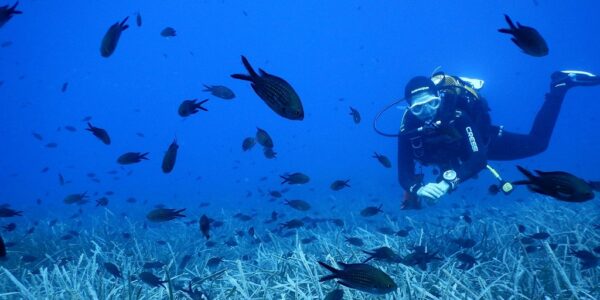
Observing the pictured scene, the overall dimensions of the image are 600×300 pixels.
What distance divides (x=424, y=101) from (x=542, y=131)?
5.56m

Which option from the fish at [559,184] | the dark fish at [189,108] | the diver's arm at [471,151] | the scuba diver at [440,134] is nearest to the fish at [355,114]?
the scuba diver at [440,134]

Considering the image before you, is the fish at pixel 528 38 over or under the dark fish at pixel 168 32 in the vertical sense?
over

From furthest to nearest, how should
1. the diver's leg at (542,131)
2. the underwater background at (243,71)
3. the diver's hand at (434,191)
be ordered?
the underwater background at (243,71), the diver's leg at (542,131), the diver's hand at (434,191)

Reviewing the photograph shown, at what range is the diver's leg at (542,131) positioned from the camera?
9844 millimetres

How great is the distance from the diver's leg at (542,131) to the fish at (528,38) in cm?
791

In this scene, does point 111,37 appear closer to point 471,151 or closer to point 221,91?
point 221,91

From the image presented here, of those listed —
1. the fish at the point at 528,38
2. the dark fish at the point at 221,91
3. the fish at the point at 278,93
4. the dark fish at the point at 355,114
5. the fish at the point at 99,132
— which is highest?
the fish at the point at 528,38

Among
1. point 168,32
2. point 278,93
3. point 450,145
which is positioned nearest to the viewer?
point 278,93

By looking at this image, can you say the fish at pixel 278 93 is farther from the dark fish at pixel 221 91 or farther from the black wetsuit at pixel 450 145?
the black wetsuit at pixel 450 145

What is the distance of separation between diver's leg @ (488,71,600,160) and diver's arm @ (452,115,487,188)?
3.01m

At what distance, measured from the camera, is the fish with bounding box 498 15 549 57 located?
2474 mm

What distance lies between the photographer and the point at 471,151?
6898mm

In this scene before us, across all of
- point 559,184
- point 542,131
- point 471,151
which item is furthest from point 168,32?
point 542,131

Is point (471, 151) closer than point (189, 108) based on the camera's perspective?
No
